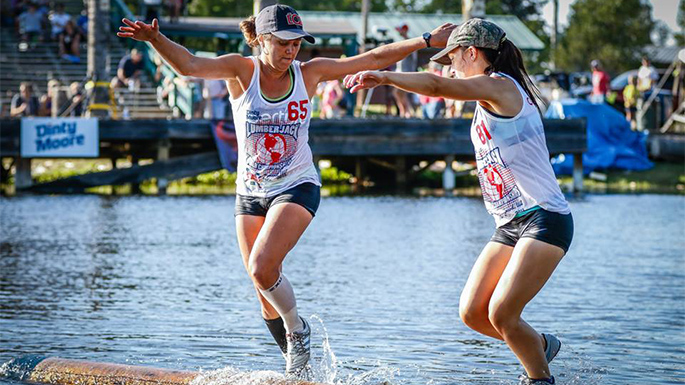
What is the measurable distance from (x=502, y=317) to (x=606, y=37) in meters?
65.2

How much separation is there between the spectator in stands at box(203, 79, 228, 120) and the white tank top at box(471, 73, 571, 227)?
2034 cm

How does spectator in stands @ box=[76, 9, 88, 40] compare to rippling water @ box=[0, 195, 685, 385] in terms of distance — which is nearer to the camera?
rippling water @ box=[0, 195, 685, 385]

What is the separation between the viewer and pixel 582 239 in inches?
686

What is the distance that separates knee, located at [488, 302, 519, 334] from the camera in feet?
20.9

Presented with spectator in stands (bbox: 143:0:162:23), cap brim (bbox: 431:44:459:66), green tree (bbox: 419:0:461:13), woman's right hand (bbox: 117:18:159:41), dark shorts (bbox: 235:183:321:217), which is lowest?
dark shorts (bbox: 235:183:321:217)

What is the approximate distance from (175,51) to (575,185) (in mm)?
21208

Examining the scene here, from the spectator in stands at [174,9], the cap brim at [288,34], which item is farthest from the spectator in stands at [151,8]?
the cap brim at [288,34]

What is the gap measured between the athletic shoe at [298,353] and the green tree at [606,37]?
2455 inches

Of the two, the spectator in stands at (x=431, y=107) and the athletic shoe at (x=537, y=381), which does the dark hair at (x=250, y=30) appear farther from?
the spectator in stands at (x=431, y=107)

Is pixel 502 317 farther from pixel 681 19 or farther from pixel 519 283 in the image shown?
pixel 681 19

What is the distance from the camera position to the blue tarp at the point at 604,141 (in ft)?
99.6

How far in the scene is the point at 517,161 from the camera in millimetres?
6426

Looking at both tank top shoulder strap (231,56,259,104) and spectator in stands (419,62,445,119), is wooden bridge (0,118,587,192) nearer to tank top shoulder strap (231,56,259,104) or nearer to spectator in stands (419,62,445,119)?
spectator in stands (419,62,445,119)

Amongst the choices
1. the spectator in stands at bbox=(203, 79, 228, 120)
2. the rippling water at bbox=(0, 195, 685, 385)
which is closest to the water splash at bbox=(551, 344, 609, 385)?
the rippling water at bbox=(0, 195, 685, 385)
